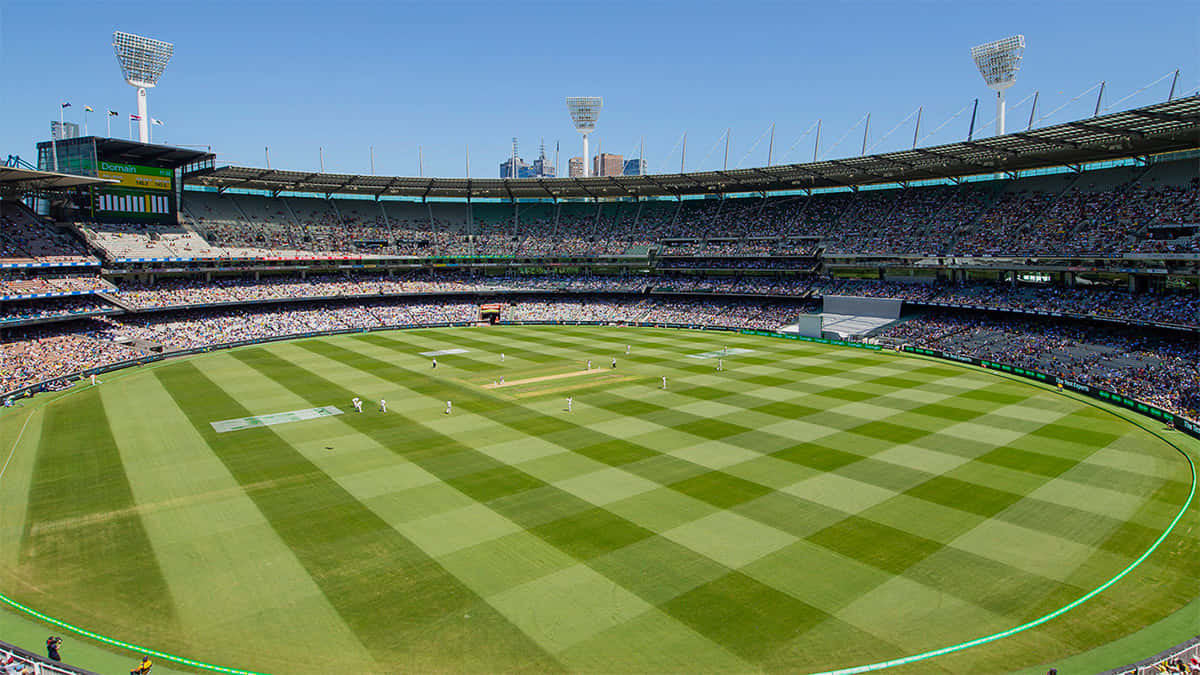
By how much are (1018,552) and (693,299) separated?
6120 centimetres

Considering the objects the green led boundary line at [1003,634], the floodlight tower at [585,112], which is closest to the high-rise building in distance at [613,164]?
the floodlight tower at [585,112]

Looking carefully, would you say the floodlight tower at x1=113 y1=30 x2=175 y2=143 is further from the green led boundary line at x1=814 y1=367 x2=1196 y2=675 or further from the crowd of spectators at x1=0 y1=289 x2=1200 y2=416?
the green led boundary line at x1=814 y1=367 x2=1196 y2=675

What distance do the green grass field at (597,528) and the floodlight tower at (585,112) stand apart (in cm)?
6093

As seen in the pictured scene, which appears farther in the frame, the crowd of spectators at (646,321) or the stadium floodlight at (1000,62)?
the stadium floodlight at (1000,62)

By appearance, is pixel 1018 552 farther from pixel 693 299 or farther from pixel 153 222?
pixel 153 222

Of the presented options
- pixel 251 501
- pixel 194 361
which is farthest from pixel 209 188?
pixel 251 501

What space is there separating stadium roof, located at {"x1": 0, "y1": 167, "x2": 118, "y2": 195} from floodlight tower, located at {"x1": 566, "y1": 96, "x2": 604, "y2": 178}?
5440 centimetres

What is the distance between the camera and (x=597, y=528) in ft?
65.7

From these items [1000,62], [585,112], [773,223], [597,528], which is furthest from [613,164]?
[597,528]

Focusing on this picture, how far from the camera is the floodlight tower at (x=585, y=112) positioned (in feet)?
287

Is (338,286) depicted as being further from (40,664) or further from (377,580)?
(40,664)

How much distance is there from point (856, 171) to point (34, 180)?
75918 mm

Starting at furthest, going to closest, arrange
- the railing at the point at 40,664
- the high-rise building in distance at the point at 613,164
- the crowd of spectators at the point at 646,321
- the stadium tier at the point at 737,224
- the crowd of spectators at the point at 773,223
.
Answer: the high-rise building in distance at the point at 613,164
the crowd of spectators at the point at 773,223
the stadium tier at the point at 737,224
the crowd of spectators at the point at 646,321
the railing at the point at 40,664

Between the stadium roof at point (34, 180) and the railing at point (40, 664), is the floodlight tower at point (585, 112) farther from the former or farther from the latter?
the railing at point (40, 664)
